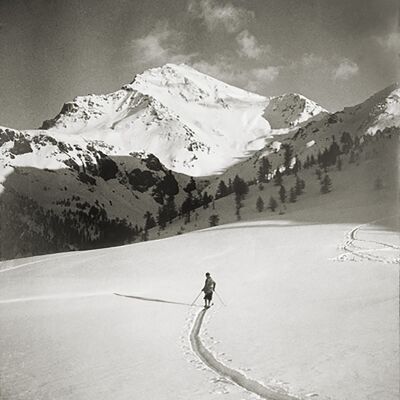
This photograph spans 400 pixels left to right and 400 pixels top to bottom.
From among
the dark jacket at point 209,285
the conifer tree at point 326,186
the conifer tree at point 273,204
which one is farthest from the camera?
the conifer tree at point 326,186

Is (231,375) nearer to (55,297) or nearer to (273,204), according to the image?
(55,297)

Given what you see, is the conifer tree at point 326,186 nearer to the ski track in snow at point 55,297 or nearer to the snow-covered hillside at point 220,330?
the snow-covered hillside at point 220,330

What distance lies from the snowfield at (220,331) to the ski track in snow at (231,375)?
17 cm

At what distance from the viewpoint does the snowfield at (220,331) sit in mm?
13625

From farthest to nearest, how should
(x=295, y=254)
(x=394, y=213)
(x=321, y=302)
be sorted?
(x=394, y=213)
(x=295, y=254)
(x=321, y=302)

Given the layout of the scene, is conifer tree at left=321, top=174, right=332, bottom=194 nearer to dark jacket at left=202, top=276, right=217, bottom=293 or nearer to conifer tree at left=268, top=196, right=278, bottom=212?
conifer tree at left=268, top=196, right=278, bottom=212

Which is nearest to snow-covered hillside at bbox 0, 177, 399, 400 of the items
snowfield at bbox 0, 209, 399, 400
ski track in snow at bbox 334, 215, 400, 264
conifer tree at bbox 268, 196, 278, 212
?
snowfield at bbox 0, 209, 399, 400

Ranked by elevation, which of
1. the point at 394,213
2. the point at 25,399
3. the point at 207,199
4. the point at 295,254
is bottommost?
A: the point at 25,399

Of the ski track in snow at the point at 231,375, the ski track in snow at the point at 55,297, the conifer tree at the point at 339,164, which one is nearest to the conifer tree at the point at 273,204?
the conifer tree at the point at 339,164

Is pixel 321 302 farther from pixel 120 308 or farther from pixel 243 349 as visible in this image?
pixel 120 308

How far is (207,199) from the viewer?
190 m

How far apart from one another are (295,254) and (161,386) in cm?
2939

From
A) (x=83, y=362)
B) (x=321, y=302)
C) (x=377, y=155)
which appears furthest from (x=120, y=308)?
(x=377, y=155)

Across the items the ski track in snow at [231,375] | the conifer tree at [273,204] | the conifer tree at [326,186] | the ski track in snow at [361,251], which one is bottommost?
the ski track in snow at [231,375]
